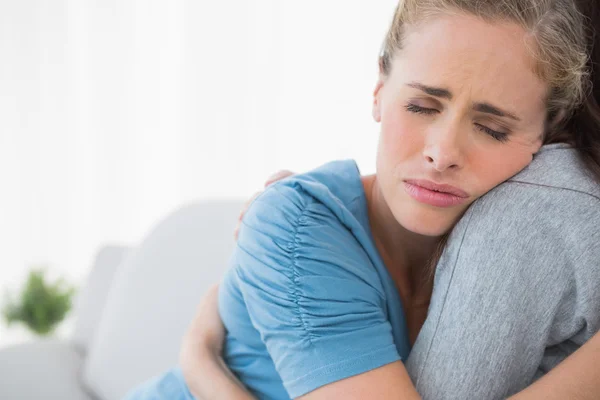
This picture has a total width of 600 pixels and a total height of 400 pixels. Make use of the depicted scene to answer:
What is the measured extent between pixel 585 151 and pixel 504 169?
13 centimetres

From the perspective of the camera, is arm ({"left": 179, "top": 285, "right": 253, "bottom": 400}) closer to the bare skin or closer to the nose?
the bare skin

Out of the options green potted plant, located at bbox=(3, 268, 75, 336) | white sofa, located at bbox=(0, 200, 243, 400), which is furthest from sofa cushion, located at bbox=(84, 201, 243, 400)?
green potted plant, located at bbox=(3, 268, 75, 336)

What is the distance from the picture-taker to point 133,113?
4.16 m

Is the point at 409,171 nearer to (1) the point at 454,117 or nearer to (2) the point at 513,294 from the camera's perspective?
(1) the point at 454,117

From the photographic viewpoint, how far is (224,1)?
376 cm

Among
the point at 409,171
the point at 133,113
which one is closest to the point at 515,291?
the point at 409,171

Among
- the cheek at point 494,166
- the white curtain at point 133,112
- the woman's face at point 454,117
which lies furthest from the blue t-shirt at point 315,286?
the white curtain at point 133,112

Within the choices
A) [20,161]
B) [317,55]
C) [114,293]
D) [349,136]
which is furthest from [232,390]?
[20,161]

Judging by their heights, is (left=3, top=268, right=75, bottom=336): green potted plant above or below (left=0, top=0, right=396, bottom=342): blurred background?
below

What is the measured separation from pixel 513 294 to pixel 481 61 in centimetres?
33

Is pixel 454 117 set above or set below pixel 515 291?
above

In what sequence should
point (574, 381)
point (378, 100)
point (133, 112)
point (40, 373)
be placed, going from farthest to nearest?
point (133, 112)
point (40, 373)
point (378, 100)
point (574, 381)

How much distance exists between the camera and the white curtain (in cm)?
358

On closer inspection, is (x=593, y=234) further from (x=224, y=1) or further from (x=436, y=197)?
(x=224, y=1)
